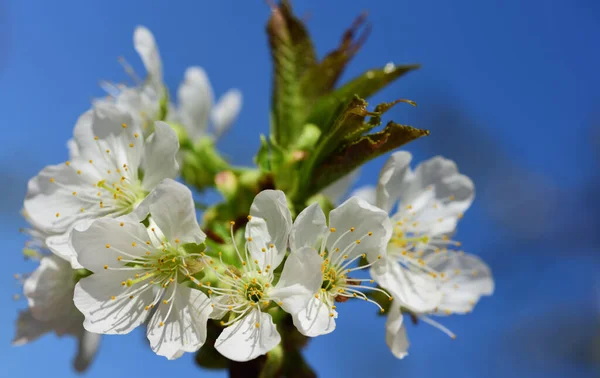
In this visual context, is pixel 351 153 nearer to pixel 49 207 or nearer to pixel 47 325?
pixel 49 207

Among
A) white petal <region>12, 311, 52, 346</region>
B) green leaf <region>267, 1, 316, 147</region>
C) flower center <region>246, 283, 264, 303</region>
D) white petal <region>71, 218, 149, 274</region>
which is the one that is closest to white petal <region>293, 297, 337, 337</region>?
flower center <region>246, 283, 264, 303</region>

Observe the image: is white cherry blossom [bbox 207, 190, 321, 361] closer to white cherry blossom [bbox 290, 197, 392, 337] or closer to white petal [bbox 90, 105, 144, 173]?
white cherry blossom [bbox 290, 197, 392, 337]

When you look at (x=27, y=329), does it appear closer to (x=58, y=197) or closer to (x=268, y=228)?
(x=58, y=197)

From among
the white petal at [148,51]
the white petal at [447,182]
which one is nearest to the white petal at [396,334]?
the white petal at [447,182]

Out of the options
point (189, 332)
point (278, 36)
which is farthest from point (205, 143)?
point (189, 332)

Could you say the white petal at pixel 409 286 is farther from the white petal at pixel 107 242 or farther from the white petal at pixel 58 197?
the white petal at pixel 58 197

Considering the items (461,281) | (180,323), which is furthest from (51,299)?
(461,281)
